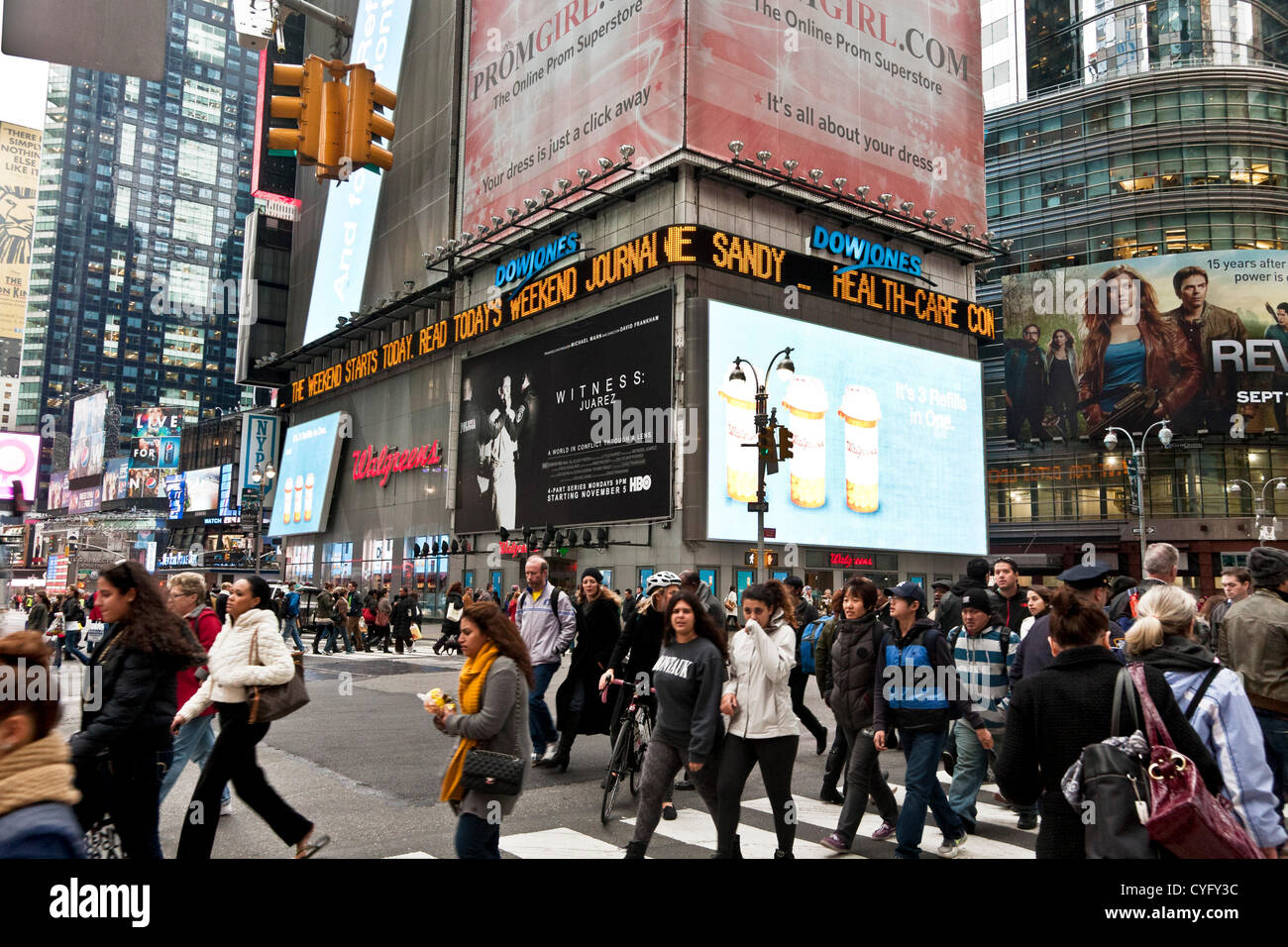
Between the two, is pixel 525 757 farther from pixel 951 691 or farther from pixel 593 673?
pixel 593 673

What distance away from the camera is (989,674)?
8.25 metres

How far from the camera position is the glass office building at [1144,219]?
188ft

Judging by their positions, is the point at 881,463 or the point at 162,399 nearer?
the point at 881,463

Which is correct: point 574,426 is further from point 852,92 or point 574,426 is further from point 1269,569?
point 1269,569

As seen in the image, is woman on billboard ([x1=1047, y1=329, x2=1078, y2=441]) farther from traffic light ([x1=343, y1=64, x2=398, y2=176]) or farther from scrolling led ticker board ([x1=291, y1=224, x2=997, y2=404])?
traffic light ([x1=343, y1=64, x2=398, y2=176])

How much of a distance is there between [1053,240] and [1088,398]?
1247cm

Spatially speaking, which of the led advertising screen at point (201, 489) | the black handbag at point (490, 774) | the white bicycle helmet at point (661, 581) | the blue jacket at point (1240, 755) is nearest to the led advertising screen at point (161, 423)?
the led advertising screen at point (201, 489)

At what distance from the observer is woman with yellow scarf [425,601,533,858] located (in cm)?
507

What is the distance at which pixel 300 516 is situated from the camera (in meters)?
57.7

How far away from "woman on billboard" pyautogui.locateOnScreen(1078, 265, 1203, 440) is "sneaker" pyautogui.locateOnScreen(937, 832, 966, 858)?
5692cm

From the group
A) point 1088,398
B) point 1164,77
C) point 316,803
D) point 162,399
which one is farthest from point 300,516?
point 162,399

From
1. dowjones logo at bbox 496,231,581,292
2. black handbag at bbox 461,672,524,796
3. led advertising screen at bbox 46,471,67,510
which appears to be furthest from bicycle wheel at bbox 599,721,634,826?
led advertising screen at bbox 46,471,67,510

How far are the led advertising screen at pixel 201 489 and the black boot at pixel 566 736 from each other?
10887 cm

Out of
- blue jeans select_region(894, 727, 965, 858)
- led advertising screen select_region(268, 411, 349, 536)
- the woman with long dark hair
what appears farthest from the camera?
led advertising screen select_region(268, 411, 349, 536)
